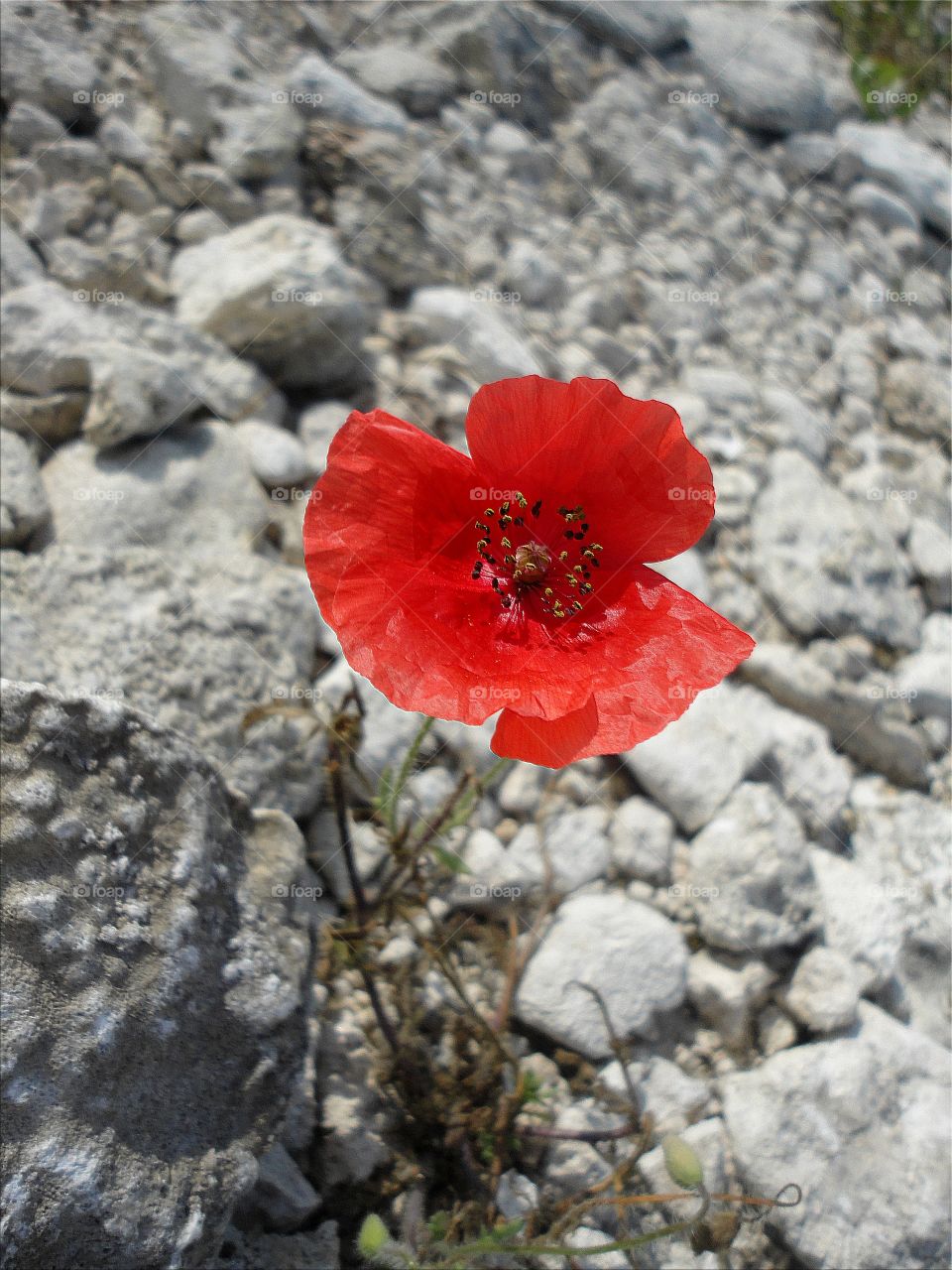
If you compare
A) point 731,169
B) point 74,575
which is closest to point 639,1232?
point 74,575

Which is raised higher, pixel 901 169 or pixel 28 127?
pixel 901 169

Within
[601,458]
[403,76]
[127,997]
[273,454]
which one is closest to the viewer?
[127,997]

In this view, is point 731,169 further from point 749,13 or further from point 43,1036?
point 43,1036

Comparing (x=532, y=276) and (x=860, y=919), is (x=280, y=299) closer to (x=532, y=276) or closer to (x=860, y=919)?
(x=532, y=276)

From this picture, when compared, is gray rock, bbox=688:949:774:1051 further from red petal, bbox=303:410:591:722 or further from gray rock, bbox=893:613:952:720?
gray rock, bbox=893:613:952:720

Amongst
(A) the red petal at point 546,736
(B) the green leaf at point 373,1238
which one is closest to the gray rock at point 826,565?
(A) the red petal at point 546,736

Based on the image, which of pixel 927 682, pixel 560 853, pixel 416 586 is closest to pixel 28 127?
pixel 416 586

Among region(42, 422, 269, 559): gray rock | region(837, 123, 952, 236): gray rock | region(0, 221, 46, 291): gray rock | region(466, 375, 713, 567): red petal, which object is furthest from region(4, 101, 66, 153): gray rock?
region(837, 123, 952, 236): gray rock
